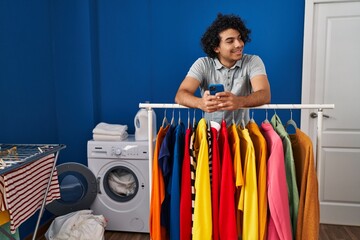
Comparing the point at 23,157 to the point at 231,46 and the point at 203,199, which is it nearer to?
the point at 203,199

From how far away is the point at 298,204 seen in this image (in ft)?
4.66

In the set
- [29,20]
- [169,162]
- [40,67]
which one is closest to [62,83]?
[40,67]

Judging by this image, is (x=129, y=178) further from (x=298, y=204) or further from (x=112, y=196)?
(x=298, y=204)

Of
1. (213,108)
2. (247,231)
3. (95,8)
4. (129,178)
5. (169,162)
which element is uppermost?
(95,8)

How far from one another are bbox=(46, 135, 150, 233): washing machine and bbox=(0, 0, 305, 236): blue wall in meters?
0.46

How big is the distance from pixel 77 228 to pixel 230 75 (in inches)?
68.1

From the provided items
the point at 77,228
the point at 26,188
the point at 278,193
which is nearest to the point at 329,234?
the point at 278,193

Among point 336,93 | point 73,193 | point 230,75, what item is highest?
point 230,75

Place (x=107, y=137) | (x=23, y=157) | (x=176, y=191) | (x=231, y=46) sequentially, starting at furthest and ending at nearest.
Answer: (x=107, y=137) < (x=231, y=46) < (x=23, y=157) < (x=176, y=191)

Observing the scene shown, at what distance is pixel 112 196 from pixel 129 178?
0.70ft

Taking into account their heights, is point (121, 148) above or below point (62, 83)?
below

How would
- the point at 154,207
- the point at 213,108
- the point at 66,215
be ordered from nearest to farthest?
the point at 213,108 → the point at 154,207 → the point at 66,215

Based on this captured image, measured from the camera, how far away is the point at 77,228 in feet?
8.32

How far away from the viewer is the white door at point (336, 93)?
2789 mm
